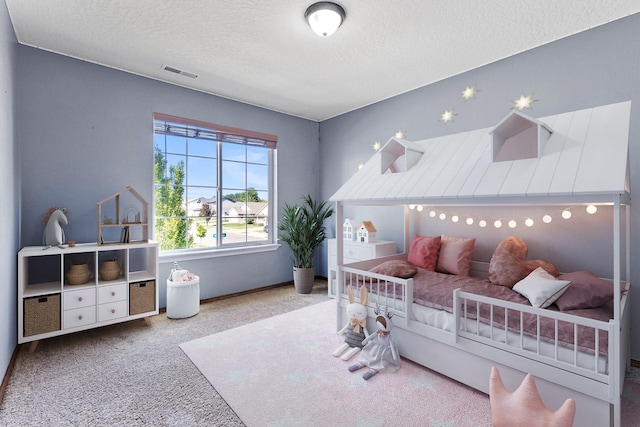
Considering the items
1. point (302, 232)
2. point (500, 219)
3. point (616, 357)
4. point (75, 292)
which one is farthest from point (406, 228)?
point (75, 292)

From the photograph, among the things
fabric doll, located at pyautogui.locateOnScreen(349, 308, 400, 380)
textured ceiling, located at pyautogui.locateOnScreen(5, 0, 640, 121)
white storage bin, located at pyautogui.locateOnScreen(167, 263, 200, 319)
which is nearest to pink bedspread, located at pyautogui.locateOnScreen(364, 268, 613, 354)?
fabric doll, located at pyautogui.locateOnScreen(349, 308, 400, 380)

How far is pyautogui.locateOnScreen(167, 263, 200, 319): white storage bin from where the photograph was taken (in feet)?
11.2

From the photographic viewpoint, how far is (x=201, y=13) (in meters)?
2.41

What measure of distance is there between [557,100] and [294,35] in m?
2.42

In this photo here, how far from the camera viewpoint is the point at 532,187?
1863 mm

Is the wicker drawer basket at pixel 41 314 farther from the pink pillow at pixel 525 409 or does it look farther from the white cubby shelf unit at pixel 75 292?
the pink pillow at pixel 525 409

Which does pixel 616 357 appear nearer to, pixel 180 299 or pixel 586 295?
pixel 586 295

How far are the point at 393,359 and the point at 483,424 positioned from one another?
72cm

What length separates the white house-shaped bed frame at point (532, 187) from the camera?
5.27 feet

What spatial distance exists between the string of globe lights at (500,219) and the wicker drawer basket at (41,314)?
375 cm

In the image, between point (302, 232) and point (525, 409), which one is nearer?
point (525, 409)

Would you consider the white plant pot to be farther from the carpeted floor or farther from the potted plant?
the carpeted floor

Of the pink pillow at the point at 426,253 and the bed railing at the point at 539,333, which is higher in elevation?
the pink pillow at the point at 426,253

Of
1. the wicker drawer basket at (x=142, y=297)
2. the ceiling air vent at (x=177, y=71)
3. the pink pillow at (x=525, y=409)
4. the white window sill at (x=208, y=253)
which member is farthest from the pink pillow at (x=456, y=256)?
the ceiling air vent at (x=177, y=71)
